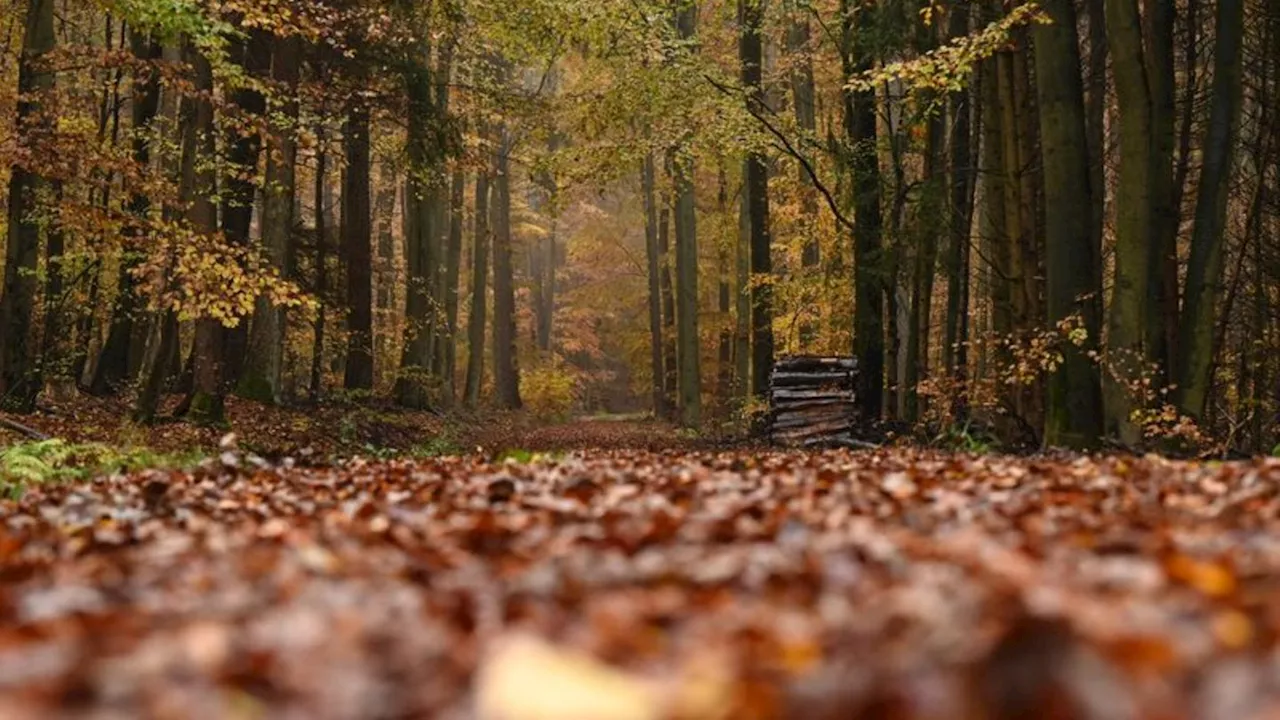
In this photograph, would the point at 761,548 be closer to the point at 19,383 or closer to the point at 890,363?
the point at 19,383

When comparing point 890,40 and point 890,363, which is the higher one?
point 890,40

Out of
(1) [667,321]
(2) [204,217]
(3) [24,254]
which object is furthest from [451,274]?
(2) [204,217]

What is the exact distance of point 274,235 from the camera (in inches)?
692

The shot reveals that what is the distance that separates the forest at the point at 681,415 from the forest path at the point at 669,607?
13mm

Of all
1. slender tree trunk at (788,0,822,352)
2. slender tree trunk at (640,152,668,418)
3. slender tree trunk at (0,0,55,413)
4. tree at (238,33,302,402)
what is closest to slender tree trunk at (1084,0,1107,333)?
slender tree trunk at (788,0,822,352)

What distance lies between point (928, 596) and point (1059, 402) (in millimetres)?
9081

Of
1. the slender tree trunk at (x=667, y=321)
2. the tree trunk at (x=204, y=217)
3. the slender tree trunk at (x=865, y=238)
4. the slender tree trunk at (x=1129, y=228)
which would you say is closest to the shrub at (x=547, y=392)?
the slender tree trunk at (x=667, y=321)

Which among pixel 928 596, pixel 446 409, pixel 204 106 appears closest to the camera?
pixel 928 596

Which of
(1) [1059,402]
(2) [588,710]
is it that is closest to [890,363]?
(1) [1059,402]

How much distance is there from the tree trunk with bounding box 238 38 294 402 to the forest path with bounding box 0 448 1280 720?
13.4m

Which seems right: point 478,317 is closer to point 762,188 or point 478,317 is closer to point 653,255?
point 653,255

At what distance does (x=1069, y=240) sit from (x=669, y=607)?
901 cm

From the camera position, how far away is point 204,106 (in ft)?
44.2

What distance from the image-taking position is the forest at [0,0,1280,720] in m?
1.76
